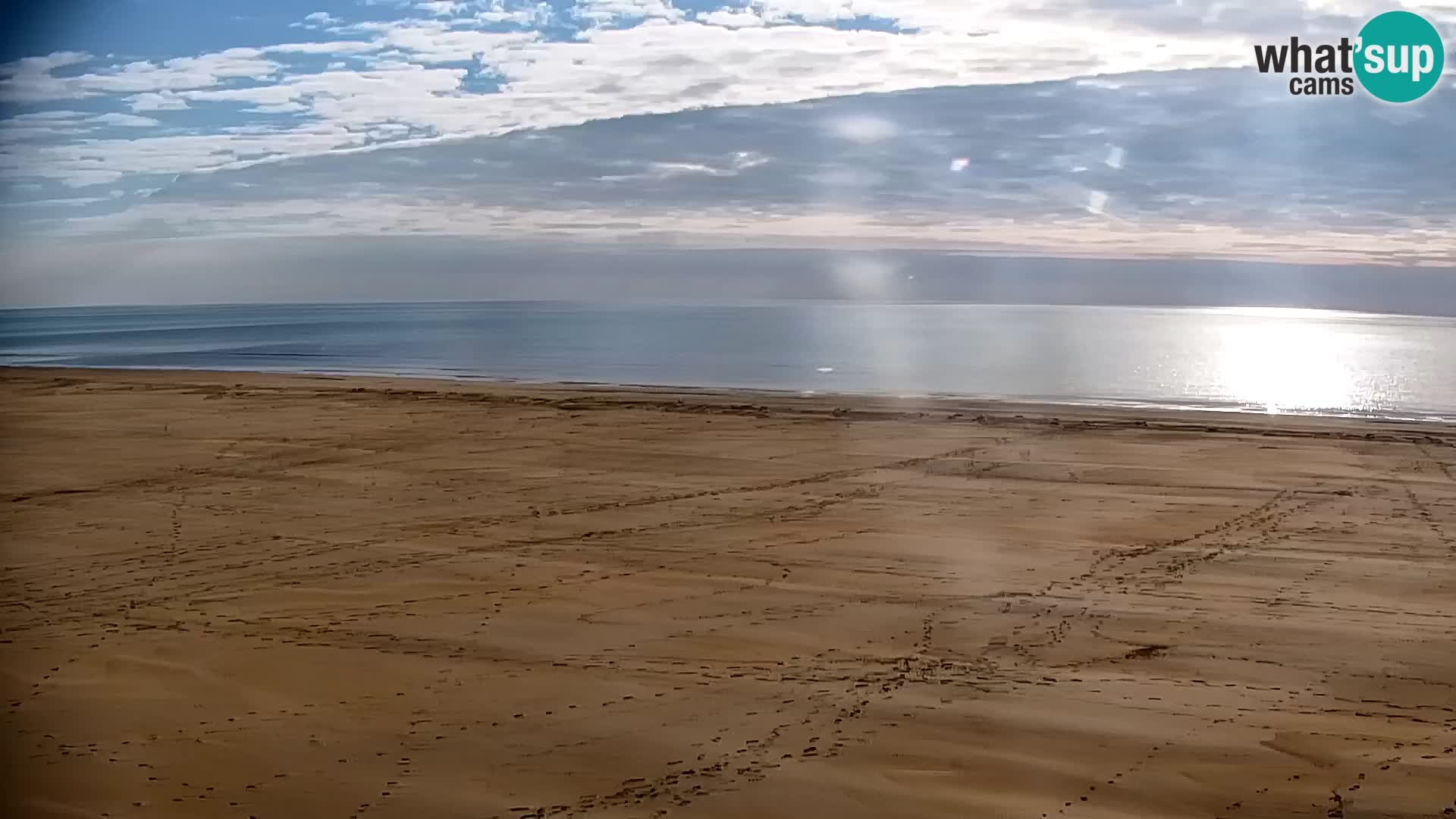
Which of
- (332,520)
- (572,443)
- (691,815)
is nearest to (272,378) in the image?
(572,443)

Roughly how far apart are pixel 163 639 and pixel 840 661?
4000mm

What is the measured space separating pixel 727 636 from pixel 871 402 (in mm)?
15261

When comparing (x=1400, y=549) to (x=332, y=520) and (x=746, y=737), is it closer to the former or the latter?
(x=746, y=737)

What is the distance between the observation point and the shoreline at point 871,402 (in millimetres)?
19266

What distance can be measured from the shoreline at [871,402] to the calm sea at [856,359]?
928 millimetres

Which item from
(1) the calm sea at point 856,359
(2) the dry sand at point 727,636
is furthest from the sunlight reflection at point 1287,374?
(2) the dry sand at point 727,636

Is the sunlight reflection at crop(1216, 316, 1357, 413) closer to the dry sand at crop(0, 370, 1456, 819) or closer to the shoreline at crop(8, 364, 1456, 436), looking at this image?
the shoreline at crop(8, 364, 1456, 436)

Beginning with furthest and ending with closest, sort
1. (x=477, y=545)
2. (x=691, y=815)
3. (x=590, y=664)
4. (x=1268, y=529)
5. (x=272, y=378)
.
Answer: (x=272, y=378)
(x=1268, y=529)
(x=477, y=545)
(x=590, y=664)
(x=691, y=815)

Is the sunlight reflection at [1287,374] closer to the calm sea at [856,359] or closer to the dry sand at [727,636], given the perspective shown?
the calm sea at [856,359]

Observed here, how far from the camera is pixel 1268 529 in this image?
32.9 ft

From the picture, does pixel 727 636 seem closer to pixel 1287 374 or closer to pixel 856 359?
pixel 856 359

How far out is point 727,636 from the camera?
266 inches

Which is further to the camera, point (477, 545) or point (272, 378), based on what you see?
point (272, 378)

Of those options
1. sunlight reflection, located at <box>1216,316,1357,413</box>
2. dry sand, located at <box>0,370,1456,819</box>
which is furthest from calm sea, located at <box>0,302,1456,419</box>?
dry sand, located at <box>0,370,1456,819</box>
